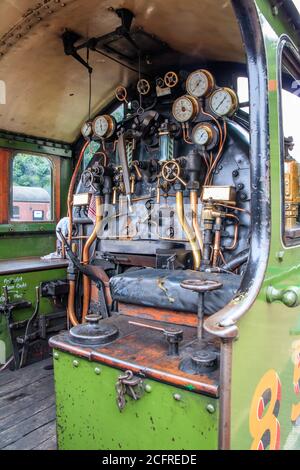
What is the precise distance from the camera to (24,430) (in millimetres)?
2139

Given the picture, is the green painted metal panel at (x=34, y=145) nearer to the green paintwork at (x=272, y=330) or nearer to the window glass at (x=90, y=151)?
the window glass at (x=90, y=151)

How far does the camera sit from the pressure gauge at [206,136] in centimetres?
279

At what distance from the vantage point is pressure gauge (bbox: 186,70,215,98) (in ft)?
9.26

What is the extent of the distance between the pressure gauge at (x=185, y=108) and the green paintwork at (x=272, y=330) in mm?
1460

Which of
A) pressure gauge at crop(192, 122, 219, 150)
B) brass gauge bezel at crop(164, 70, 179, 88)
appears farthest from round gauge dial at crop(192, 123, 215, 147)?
brass gauge bezel at crop(164, 70, 179, 88)

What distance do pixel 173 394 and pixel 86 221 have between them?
261cm

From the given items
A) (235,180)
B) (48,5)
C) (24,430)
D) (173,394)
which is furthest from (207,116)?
(24,430)

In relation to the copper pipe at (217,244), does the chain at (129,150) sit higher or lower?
higher

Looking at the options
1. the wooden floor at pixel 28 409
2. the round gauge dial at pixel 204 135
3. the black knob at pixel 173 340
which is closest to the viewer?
the black knob at pixel 173 340

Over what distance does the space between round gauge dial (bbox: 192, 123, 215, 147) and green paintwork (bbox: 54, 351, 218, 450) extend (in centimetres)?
189

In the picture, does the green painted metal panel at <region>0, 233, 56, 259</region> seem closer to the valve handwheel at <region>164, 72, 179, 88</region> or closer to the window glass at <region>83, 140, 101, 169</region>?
the window glass at <region>83, 140, 101, 169</region>

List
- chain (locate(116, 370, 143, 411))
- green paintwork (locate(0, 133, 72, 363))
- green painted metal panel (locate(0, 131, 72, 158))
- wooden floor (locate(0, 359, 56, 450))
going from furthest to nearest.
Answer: green painted metal panel (locate(0, 131, 72, 158))
green paintwork (locate(0, 133, 72, 363))
wooden floor (locate(0, 359, 56, 450))
chain (locate(116, 370, 143, 411))

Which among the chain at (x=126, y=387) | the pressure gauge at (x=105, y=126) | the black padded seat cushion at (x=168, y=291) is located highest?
the pressure gauge at (x=105, y=126)

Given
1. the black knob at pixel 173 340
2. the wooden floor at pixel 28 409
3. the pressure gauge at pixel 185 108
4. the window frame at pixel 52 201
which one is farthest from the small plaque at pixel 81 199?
the black knob at pixel 173 340
